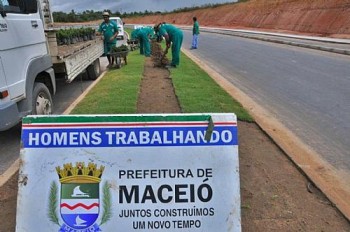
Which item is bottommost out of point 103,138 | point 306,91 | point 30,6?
point 306,91

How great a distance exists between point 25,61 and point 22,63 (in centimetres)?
11

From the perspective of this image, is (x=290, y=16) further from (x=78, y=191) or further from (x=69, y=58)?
(x=78, y=191)

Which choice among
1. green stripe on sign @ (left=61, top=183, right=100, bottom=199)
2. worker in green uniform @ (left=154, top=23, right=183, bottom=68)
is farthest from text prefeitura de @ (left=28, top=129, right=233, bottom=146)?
worker in green uniform @ (left=154, top=23, right=183, bottom=68)

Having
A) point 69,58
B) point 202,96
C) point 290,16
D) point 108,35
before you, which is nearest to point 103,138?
point 69,58

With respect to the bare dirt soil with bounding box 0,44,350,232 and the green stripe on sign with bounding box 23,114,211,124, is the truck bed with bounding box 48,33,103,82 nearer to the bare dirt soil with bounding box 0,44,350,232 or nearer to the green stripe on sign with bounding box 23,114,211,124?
the bare dirt soil with bounding box 0,44,350,232

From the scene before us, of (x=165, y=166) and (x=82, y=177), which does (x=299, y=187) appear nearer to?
(x=165, y=166)

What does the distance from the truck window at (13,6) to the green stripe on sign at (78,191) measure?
3527 millimetres

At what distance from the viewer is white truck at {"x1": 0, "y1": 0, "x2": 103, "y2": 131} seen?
522cm

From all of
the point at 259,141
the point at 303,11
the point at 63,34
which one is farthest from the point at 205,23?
the point at 259,141

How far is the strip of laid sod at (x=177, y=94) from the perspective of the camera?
7.39 metres

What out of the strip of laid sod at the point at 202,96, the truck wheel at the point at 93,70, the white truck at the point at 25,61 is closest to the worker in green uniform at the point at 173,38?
the strip of laid sod at the point at 202,96

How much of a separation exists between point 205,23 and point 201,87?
7165cm

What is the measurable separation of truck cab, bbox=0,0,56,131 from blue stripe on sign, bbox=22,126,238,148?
2582mm

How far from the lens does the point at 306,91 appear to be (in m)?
9.76
